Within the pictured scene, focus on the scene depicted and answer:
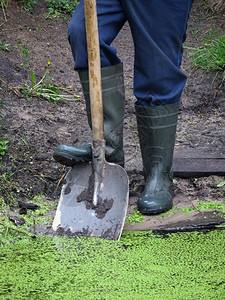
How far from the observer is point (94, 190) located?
193 cm

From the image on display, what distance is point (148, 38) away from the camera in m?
Answer: 1.89

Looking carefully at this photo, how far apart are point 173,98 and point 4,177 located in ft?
2.53

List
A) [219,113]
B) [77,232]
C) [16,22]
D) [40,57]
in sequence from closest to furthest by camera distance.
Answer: [77,232], [219,113], [40,57], [16,22]

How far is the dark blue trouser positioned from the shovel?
0.32 feet

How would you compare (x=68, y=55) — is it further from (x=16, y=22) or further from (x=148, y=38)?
(x=148, y=38)

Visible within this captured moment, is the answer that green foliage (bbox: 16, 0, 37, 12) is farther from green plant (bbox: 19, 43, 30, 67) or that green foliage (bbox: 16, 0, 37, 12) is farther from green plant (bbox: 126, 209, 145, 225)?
green plant (bbox: 126, 209, 145, 225)

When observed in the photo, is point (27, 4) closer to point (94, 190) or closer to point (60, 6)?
point (60, 6)

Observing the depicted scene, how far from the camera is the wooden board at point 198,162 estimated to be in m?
2.39

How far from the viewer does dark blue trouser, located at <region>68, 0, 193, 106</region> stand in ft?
6.17

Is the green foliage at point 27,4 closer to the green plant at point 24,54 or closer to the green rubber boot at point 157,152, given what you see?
the green plant at point 24,54

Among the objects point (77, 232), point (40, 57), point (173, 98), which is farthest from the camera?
point (40, 57)

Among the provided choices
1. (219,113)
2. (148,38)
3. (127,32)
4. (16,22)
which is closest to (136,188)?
(148,38)

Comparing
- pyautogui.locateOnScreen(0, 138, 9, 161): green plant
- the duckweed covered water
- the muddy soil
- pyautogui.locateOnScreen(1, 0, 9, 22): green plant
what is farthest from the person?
pyautogui.locateOnScreen(1, 0, 9, 22): green plant

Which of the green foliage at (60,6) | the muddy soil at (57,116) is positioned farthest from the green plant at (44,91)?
the green foliage at (60,6)
